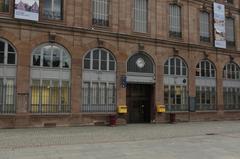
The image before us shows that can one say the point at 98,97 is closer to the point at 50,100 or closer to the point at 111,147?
the point at 50,100

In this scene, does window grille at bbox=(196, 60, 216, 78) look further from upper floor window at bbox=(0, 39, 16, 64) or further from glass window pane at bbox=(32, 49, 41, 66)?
upper floor window at bbox=(0, 39, 16, 64)

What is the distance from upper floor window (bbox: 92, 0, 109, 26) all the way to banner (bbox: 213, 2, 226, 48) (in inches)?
456

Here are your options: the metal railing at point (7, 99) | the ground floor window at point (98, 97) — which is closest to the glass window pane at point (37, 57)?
the metal railing at point (7, 99)

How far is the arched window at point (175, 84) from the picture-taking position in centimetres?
2605

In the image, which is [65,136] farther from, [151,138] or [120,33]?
[120,33]

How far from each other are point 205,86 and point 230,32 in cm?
683

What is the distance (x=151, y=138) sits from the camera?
643 inches

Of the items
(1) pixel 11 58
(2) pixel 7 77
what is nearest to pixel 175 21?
(1) pixel 11 58

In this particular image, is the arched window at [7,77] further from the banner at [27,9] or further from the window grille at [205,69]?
the window grille at [205,69]

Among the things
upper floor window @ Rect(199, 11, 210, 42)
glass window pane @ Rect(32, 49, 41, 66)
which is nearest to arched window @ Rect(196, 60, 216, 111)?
upper floor window @ Rect(199, 11, 210, 42)

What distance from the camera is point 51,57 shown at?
2136 cm

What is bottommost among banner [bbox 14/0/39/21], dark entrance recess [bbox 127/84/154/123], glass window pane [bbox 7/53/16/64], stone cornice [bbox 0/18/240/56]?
dark entrance recess [bbox 127/84/154/123]

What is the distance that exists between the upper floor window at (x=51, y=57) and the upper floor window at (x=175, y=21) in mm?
10103

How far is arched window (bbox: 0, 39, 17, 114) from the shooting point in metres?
19.5
